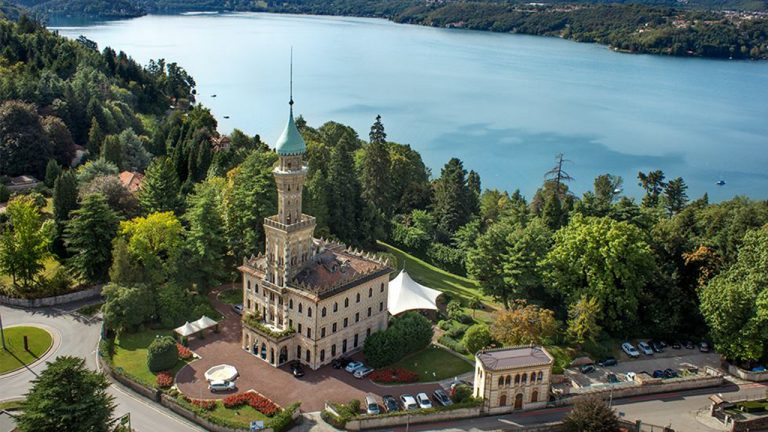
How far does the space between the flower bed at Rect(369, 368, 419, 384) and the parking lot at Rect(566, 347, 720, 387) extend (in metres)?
12.3

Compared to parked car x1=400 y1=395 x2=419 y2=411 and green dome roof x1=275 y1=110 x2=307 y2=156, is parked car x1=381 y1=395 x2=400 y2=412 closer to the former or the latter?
parked car x1=400 y1=395 x2=419 y2=411

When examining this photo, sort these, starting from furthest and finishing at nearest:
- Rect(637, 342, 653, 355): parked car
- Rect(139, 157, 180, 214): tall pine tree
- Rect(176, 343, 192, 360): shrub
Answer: Rect(139, 157, 180, 214): tall pine tree, Rect(637, 342, 653, 355): parked car, Rect(176, 343, 192, 360): shrub

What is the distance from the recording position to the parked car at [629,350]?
185 ft

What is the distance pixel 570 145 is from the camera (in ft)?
452

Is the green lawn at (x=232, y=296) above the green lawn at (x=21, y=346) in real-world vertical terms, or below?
above

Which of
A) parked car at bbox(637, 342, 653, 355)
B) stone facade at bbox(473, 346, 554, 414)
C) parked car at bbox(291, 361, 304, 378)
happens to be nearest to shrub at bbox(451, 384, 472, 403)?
stone facade at bbox(473, 346, 554, 414)

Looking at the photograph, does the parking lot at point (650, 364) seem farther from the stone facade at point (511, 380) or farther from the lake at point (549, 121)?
the lake at point (549, 121)

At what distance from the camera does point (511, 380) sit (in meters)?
47.2

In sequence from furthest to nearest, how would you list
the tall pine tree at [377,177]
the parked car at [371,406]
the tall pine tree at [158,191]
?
the tall pine tree at [377,177]
the tall pine tree at [158,191]
the parked car at [371,406]

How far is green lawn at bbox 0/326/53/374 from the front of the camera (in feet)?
167

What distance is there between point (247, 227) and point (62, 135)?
128ft

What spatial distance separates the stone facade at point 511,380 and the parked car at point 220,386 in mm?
17110

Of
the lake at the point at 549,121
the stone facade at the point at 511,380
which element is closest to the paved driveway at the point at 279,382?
the stone facade at the point at 511,380

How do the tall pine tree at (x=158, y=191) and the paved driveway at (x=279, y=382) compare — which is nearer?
the paved driveway at (x=279, y=382)
